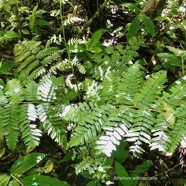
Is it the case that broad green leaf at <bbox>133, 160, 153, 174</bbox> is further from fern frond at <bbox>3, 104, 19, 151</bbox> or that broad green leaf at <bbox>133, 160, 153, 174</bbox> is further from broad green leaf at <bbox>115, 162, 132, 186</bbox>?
fern frond at <bbox>3, 104, 19, 151</bbox>

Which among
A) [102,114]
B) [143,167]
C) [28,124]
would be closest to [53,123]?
[28,124]

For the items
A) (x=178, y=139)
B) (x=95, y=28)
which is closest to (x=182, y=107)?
(x=178, y=139)

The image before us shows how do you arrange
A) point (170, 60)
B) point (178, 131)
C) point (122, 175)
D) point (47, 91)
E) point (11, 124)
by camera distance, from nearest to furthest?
point (178, 131) → point (11, 124) → point (47, 91) → point (122, 175) → point (170, 60)

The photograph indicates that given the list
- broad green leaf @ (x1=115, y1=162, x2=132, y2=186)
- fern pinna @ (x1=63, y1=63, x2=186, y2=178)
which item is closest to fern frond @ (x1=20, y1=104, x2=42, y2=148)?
fern pinna @ (x1=63, y1=63, x2=186, y2=178)

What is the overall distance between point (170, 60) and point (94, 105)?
981 millimetres

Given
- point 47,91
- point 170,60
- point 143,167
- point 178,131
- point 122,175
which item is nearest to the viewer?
point 178,131

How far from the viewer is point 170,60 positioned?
7.30ft

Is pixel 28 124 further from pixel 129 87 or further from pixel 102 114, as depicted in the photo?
pixel 129 87

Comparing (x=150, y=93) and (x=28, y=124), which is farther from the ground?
(x=150, y=93)

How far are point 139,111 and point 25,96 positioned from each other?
55 centimetres

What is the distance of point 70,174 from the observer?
6.44 feet

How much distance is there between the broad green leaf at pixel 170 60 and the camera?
7.21 ft

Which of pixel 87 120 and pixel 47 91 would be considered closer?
pixel 87 120

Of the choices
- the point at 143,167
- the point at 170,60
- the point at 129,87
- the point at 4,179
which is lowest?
the point at 143,167
